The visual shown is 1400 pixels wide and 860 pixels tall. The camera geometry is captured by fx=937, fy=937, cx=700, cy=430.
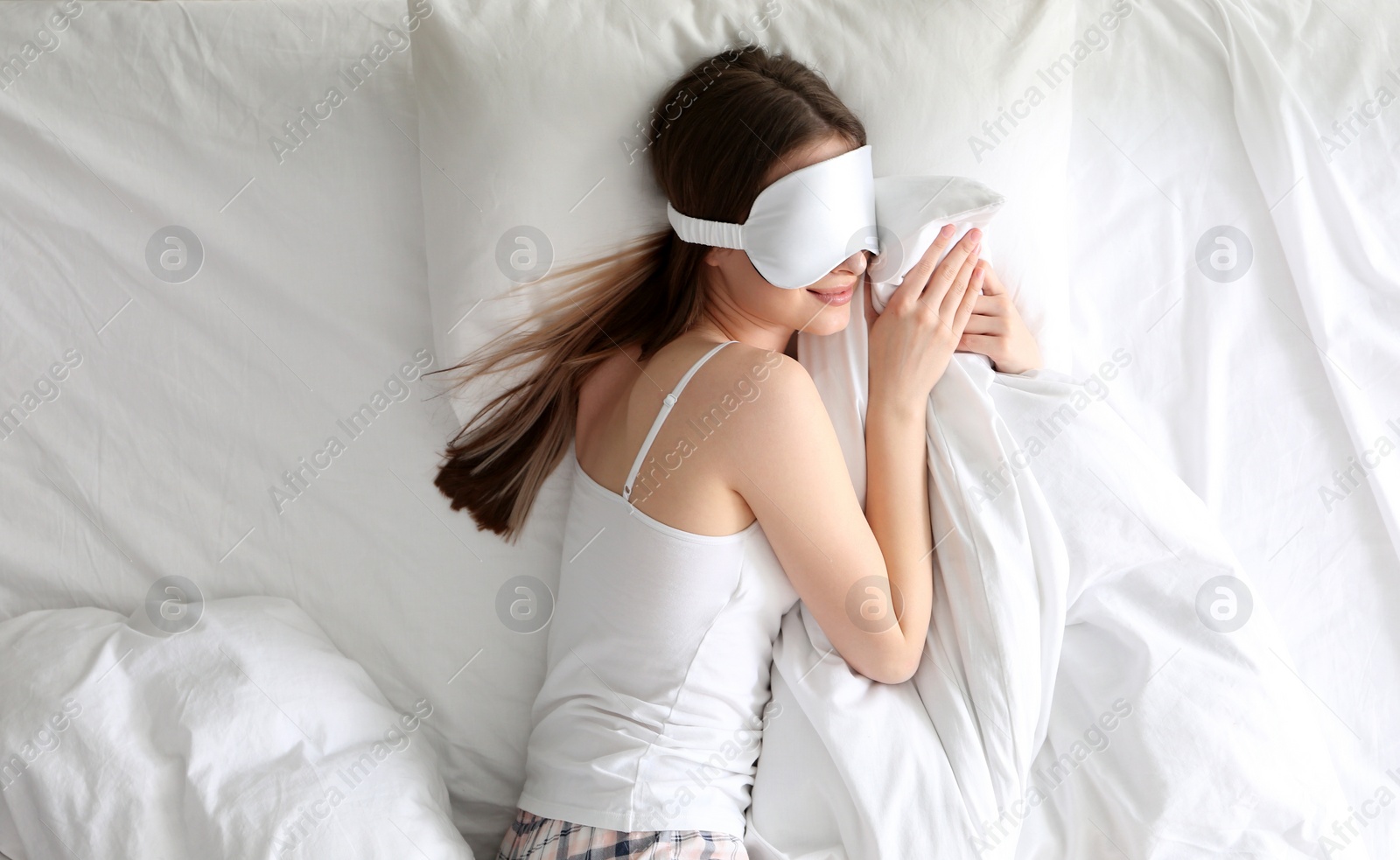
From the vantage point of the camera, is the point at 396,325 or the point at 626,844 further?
the point at 396,325

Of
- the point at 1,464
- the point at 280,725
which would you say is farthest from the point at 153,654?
the point at 1,464

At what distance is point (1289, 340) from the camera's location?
1.33m

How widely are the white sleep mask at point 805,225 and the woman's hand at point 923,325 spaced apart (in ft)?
0.37

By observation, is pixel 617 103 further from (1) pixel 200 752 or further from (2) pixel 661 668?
(1) pixel 200 752

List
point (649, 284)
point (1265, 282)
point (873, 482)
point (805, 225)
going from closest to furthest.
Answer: point (805, 225)
point (873, 482)
point (649, 284)
point (1265, 282)

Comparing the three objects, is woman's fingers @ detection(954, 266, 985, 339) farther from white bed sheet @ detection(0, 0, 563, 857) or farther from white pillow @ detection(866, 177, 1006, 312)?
white bed sheet @ detection(0, 0, 563, 857)

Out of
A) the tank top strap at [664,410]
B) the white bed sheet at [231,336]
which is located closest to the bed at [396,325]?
the white bed sheet at [231,336]

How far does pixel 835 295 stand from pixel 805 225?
0.11 meters

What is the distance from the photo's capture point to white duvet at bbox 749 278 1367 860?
1.03m

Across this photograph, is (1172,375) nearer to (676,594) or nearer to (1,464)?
(676,594)

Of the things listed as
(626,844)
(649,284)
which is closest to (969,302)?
(649,284)

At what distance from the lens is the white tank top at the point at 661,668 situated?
42.1 inches

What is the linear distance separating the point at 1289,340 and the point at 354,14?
1.40m

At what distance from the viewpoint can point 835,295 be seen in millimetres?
1117
